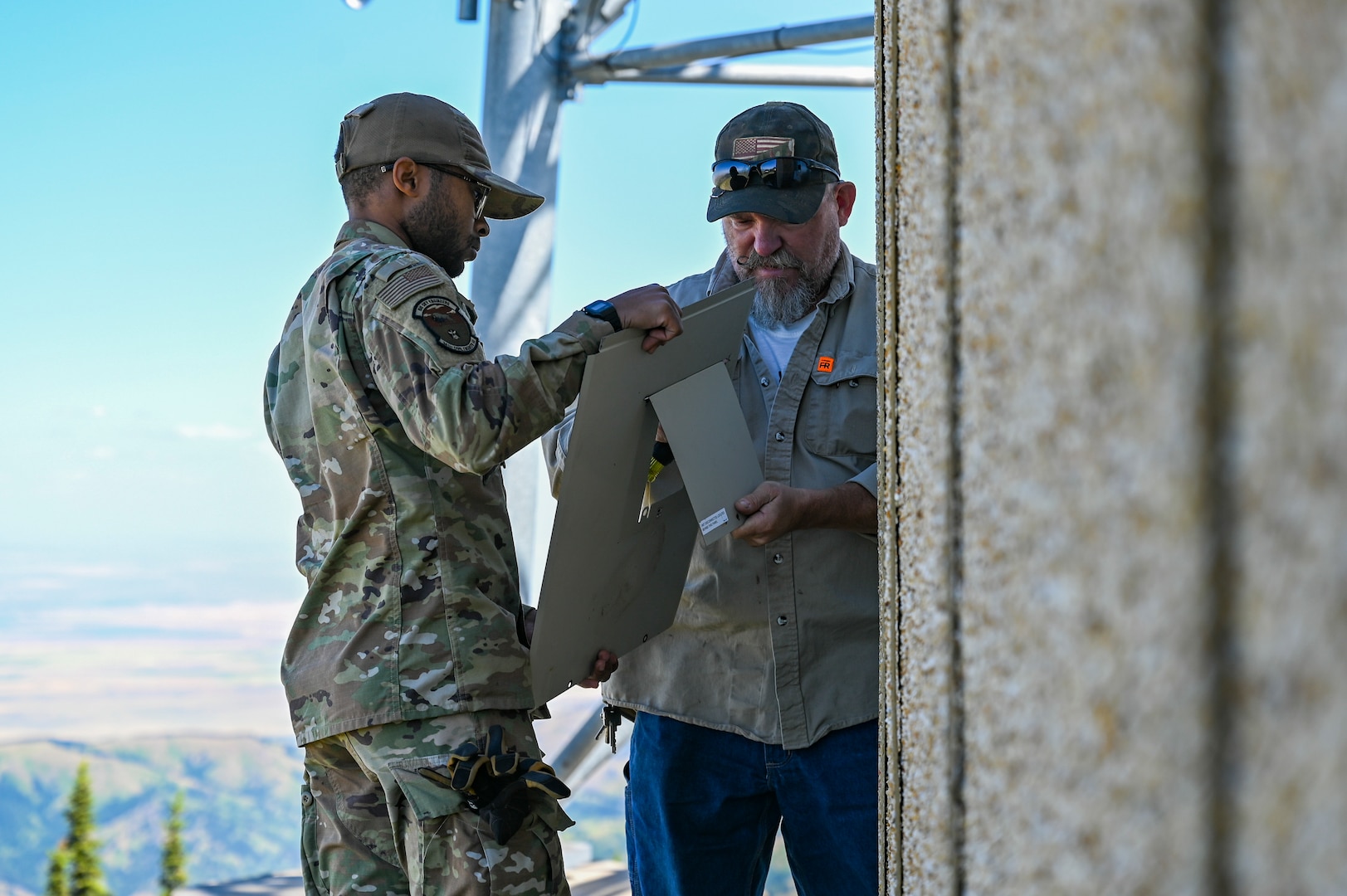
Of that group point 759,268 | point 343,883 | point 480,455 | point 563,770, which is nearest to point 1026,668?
point 480,455

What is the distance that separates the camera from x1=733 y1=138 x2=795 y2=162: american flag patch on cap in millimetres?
2664

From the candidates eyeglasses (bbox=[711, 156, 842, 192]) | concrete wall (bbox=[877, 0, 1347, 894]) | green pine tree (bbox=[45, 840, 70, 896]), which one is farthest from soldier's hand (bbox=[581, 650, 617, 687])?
green pine tree (bbox=[45, 840, 70, 896])

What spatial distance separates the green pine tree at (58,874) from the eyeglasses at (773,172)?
12.3m

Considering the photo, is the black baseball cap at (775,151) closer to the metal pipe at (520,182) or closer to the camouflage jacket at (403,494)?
the camouflage jacket at (403,494)

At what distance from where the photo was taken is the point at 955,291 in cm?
73

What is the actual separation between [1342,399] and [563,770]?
5261 mm

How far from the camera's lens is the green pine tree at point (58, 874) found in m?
12.1

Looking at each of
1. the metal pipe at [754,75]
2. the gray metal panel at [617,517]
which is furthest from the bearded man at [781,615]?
the metal pipe at [754,75]

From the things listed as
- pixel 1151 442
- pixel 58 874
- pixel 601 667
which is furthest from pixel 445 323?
pixel 58 874

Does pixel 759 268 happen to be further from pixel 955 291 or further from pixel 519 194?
pixel 955 291

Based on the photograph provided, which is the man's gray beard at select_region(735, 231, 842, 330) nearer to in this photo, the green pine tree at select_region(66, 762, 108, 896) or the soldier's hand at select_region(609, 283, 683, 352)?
the soldier's hand at select_region(609, 283, 683, 352)

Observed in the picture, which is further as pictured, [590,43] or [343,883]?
[590,43]

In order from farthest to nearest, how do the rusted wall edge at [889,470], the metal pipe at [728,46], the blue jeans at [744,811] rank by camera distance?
the metal pipe at [728,46], the blue jeans at [744,811], the rusted wall edge at [889,470]

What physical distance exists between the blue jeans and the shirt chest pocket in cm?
57
